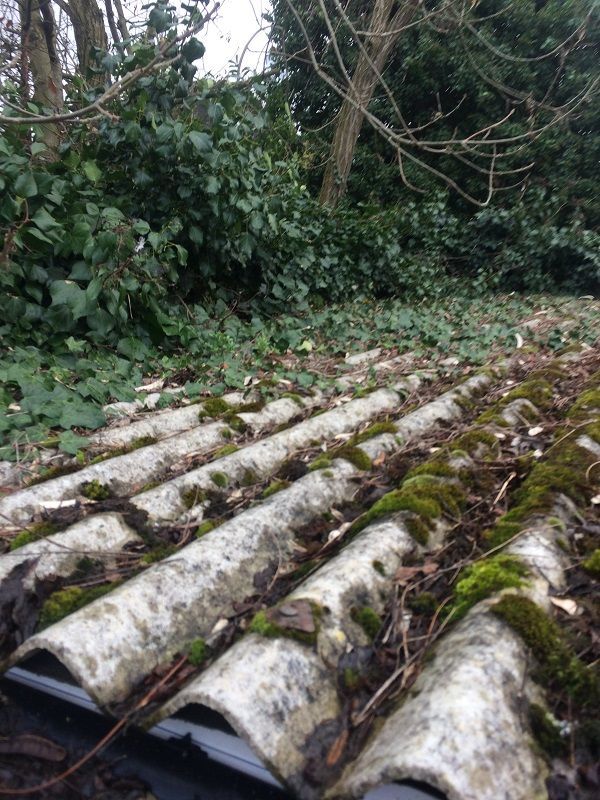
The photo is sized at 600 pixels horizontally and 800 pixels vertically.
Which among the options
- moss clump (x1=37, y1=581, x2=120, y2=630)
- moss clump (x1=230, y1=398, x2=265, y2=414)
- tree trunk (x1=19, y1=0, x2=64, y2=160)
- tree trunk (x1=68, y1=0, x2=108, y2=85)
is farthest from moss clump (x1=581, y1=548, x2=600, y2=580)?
tree trunk (x1=68, y1=0, x2=108, y2=85)

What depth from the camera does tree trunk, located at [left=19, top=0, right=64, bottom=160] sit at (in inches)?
246

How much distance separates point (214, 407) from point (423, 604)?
224cm

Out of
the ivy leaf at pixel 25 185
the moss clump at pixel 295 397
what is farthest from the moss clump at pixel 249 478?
the ivy leaf at pixel 25 185

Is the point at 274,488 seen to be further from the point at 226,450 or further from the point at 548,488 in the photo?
the point at 548,488

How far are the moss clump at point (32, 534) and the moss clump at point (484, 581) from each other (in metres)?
1.33

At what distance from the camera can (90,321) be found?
15.6 feet

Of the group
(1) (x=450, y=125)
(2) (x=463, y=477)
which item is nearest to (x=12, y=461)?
(2) (x=463, y=477)

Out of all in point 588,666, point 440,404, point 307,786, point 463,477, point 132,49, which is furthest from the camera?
point 132,49

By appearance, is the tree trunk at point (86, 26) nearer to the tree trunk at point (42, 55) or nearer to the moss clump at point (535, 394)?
the tree trunk at point (42, 55)

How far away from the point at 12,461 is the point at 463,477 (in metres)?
1.98

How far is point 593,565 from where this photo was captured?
186 centimetres

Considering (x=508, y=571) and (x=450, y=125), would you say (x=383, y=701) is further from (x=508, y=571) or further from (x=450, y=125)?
(x=450, y=125)

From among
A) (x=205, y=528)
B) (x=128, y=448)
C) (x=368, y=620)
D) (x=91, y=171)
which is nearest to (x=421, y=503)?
(x=368, y=620)

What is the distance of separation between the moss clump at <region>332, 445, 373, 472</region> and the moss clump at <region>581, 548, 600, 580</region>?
1042 mm
